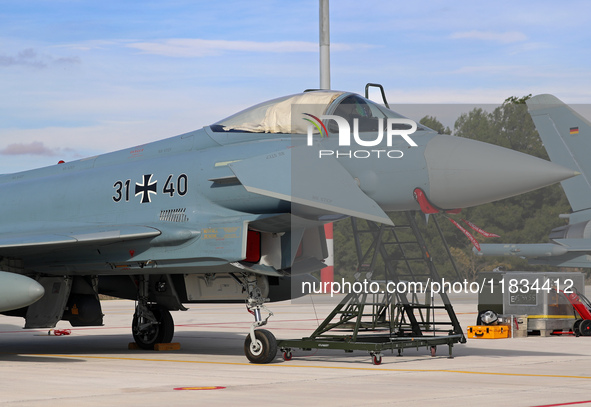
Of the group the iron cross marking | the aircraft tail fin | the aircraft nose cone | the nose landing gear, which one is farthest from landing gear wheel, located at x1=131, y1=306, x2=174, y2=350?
the aircraft tail fin

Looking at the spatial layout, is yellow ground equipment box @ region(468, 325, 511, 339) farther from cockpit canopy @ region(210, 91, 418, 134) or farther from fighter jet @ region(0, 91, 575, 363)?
cockpit canopy @ region(210, 91, 418, 134)

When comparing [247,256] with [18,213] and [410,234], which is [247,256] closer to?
[410,234]

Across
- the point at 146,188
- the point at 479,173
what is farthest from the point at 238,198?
the point at 479,173

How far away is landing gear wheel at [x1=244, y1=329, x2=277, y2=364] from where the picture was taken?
10977 millimetres

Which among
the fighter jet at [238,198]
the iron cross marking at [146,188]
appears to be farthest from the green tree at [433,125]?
the iron cross marking at [146,188]

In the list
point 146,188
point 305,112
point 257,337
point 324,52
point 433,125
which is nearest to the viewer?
point 257,337

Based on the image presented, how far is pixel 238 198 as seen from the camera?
11336 millimetres

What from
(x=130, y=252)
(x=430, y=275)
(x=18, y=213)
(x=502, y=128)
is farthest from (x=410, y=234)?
(x=502, y=128)

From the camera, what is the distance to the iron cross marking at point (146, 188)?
1220cm

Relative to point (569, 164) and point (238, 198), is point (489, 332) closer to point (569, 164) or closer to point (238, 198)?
point (569, 164)

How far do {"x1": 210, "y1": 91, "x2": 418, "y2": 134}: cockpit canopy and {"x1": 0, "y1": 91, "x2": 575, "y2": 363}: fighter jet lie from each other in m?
0.02

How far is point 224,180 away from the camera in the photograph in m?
11.4

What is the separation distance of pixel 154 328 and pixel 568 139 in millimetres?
11309

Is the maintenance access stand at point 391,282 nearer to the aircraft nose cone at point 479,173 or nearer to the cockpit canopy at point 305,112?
the aircraft nose cone at point 479,173
